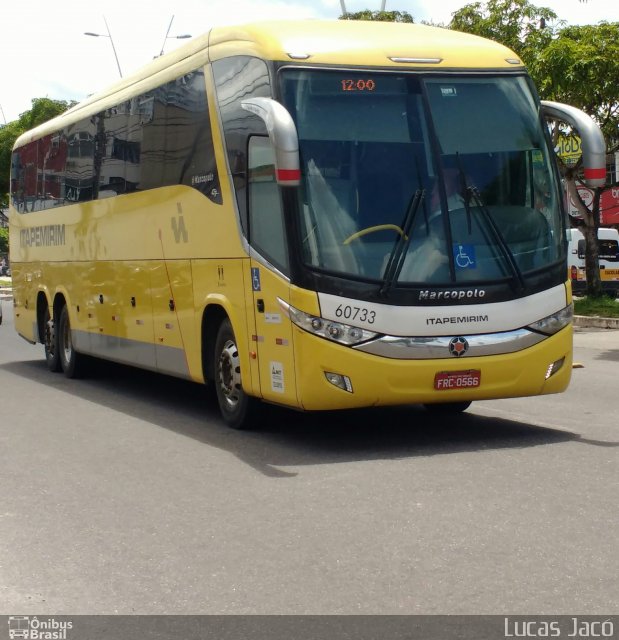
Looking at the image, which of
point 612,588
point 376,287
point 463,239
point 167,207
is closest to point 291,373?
point 376,287

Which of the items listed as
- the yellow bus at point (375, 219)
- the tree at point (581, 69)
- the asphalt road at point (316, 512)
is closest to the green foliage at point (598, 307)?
the tree at point (581, 69)

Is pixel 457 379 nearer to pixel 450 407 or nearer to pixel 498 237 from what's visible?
pixel 498 237

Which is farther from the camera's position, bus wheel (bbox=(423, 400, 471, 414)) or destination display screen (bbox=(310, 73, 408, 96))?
bus wheel (bbox=(423, 400, 471, 414))

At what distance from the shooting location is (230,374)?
11.2m

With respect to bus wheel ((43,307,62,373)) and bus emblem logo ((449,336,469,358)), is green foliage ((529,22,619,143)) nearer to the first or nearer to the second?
bus wheel ((43,307,62,373))

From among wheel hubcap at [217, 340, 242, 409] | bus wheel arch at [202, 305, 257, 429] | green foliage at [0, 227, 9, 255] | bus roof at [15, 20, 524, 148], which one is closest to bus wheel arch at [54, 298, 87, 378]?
bus wheel arch at [202, 305, 257, 429]

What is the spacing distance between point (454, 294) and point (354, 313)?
791mm

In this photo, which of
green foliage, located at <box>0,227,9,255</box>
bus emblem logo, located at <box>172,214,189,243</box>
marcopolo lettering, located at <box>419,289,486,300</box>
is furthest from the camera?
green foliage, located at <box>0,227,9,255</box>

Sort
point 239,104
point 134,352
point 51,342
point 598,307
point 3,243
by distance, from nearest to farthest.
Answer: point 239,104, point 134,352, point 51,342, point 598,307, point 3,243

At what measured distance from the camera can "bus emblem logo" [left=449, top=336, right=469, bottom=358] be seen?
982cm

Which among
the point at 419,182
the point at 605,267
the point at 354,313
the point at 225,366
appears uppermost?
the point at 419,182

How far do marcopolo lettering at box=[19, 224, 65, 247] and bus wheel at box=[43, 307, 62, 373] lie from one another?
994 millimetres

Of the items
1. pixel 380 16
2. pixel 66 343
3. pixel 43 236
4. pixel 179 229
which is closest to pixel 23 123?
pixel 380 16

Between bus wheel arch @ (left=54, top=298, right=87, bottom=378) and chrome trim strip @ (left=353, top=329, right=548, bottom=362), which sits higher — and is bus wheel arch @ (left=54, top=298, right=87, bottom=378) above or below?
below
